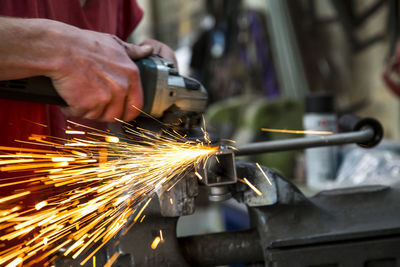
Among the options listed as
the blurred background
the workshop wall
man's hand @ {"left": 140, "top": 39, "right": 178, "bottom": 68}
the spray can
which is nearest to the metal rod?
man's hand @ {"left": 140, "top": 39, "right": 178, "bottom": 68}

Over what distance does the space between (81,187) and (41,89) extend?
0.91 ft

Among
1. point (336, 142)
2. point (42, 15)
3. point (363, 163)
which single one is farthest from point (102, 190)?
point (363, 163)

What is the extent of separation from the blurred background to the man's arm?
1.52m

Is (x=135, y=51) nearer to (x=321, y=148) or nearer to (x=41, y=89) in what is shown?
(x=41, y=89)

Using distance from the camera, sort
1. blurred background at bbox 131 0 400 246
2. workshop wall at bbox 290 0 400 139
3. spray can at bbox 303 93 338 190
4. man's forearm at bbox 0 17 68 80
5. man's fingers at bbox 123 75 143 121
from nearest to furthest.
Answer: man's forearm at bbox 0 17 68 80 → man's fingers at bbox 123 75 143 121 → spray can at bbox 303 93 338 190 → blurred background at bbox 131 0 400 246 → workshop wall at bbox 290 0 400 139

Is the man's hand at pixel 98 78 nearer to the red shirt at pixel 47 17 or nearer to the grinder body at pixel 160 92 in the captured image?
the grinder body at pixel 160 92

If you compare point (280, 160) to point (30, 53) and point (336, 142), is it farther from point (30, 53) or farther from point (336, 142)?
point (30, 53)

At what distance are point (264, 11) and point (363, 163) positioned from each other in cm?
267

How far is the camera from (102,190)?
→ 2.92 feet

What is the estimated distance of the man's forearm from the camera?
27.3 inches

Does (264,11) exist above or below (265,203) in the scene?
above

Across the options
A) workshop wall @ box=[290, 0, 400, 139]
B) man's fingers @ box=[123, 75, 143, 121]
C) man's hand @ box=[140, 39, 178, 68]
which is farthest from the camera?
workshop wall @ box=[290, 0, 400, 139]

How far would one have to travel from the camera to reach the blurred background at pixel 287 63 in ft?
9.14

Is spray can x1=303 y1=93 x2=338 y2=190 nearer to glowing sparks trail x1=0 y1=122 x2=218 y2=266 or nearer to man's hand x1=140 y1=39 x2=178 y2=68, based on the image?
man's hand x1=140 y1=39 x2=178 y2=68
